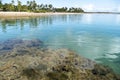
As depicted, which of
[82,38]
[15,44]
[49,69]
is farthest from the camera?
[82,38]

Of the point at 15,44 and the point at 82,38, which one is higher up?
the point at 15,44

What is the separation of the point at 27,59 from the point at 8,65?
2.21 m

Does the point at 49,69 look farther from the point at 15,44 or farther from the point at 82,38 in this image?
the point at 82,38

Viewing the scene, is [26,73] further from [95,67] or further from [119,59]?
[119,59]

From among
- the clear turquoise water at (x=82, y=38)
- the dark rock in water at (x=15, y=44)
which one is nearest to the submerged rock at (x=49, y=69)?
the clear turquoise water at (x=82, y=38)

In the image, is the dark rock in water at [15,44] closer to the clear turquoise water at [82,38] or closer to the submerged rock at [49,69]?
the clear turquoise water at [82,38]

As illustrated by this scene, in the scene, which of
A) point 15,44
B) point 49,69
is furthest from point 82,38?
point 49,69

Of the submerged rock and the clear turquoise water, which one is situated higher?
the submerged rock

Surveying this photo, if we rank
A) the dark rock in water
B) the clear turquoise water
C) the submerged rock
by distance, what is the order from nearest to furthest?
the submerged rock < the clear turquoise water < the dark rock in water

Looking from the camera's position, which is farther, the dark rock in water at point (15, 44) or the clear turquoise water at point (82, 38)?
the dark rock in water at point (15, 44)

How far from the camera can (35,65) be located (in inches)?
599

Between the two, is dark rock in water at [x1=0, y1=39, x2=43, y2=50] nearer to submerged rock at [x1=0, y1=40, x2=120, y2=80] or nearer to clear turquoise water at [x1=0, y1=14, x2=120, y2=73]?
clear turquoise water at [x1=0, y1=14, x2=120, y2=73]

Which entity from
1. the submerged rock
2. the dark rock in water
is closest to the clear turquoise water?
the dark rock in water

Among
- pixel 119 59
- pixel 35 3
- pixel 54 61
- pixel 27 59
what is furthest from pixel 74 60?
pixel 35 3
